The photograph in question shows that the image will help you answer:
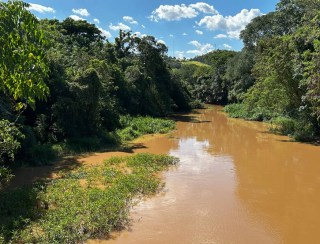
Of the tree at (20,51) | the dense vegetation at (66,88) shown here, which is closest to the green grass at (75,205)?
the dense vegetation at (66,88)

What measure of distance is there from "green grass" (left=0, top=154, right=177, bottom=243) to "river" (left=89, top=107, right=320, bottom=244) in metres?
0.49

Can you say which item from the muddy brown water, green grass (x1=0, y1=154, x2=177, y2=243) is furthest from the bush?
green grass (x1=0, y1=154, x2=177, y2=243)

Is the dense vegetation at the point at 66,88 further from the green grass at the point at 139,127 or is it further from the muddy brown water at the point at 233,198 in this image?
the muddy brown water at the point at 233,198

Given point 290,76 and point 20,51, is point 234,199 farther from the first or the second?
point 290,76

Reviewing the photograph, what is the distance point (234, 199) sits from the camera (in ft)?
34.9

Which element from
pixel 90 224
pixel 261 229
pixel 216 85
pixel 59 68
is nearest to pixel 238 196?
pixel 261 229

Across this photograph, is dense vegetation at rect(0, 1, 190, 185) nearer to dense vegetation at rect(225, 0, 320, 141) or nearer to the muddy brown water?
the muddy brown water

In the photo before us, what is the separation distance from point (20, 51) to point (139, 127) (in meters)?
20.4

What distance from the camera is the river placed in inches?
320

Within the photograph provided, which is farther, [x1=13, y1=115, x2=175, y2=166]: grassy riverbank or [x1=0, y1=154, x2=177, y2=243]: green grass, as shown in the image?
[x1=13, y1=115, x2=175, y2=166]: grassy riverbank

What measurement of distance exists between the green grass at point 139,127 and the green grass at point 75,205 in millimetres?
7892

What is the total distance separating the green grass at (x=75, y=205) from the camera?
7.49 metres

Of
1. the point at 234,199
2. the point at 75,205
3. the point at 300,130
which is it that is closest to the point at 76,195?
the point at 75,205

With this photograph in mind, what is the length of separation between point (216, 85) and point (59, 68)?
37.9 m
